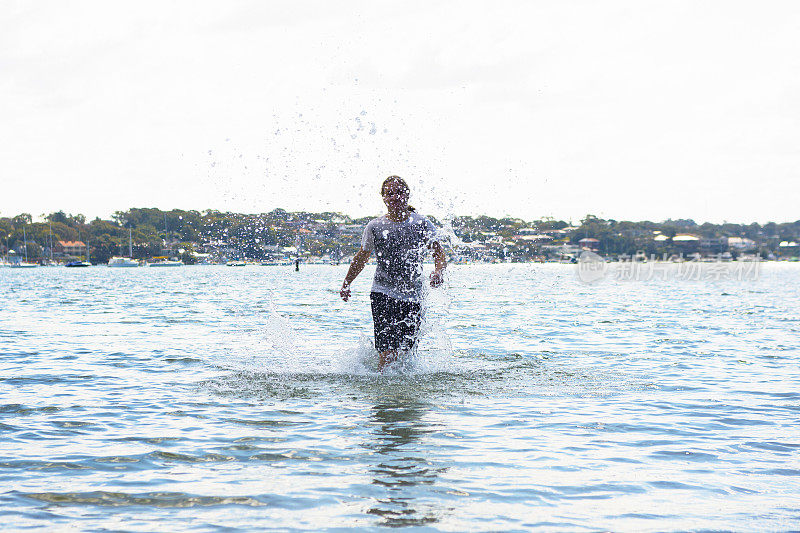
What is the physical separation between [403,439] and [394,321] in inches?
104

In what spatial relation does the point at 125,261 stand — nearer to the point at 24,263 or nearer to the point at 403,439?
the point at 24,263

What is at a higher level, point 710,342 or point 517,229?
point 517,229

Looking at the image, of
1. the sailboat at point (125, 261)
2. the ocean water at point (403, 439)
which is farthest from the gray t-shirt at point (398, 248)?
the sailboat at point (125, 261)

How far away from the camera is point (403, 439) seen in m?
6.15

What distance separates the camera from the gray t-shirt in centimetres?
848

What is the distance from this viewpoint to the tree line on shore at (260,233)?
12031 millimetres

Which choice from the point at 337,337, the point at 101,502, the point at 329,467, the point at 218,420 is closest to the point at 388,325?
the point at 218,420

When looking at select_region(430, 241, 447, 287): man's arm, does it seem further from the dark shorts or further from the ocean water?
the ocean water

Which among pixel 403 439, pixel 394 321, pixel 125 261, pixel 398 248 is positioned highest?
pixel 398 248

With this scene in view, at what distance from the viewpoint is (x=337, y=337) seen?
15.2 metres

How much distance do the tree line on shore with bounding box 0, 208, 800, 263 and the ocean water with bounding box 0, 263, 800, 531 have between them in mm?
1835

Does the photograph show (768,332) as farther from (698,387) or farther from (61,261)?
(61,261)

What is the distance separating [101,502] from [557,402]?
4631 millimetres

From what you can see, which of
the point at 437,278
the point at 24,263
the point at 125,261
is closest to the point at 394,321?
the point at 437,278
